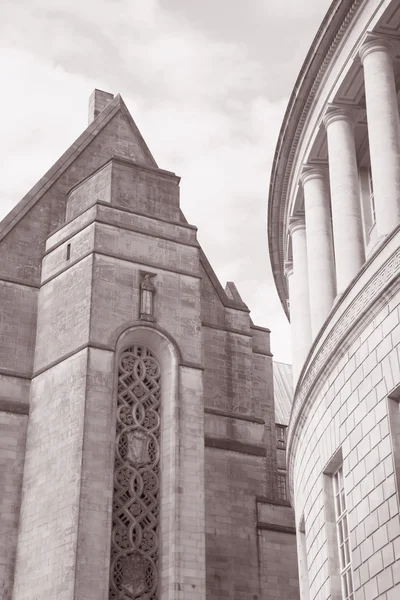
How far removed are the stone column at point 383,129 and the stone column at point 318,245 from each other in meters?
3.64

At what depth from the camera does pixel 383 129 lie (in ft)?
62.4

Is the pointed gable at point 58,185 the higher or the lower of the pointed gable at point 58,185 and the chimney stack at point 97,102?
the lower

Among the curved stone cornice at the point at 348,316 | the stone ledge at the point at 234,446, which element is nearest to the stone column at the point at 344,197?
the curved stone cornice at the point at 348,316

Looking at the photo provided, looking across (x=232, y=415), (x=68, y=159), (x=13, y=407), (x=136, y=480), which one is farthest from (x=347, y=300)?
(x=68, y=159)

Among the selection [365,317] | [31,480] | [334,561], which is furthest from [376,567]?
[31,480]

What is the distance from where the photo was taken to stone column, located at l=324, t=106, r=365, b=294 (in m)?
19.9

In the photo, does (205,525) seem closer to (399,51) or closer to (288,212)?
(288,212)

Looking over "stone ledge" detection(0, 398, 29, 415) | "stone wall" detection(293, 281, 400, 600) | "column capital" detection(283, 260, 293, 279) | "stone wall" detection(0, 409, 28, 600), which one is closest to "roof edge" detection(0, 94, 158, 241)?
"stone ledge" detection(0, 398, 29, 415)

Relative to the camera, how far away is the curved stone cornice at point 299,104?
826 inches

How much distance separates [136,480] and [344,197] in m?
10.9

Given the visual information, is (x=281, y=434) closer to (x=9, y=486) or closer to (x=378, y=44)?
(x=9, y=486)

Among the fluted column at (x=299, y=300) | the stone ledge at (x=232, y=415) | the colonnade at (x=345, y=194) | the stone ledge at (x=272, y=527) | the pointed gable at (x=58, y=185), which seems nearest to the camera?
the colonnade at (x=345, y=194)

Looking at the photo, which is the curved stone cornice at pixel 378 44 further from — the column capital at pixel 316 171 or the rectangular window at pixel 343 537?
the rectangular window at pixel 343 537

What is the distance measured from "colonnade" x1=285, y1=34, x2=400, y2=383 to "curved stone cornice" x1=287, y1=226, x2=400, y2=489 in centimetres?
83
